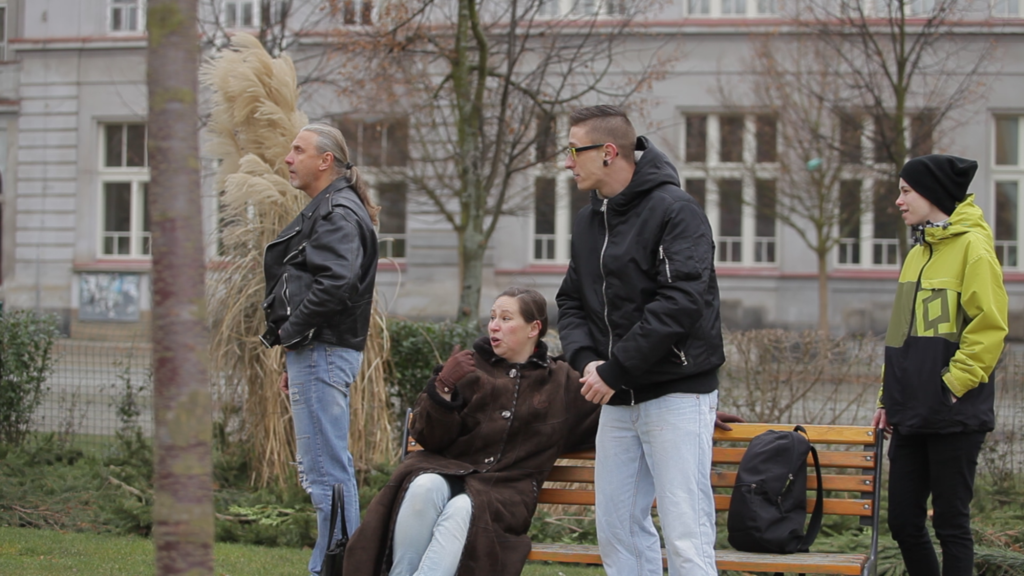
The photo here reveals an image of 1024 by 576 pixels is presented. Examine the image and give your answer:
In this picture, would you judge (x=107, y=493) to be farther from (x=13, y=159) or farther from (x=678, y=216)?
(x=13, y=159)

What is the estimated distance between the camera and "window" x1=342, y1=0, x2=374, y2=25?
35.8 feet

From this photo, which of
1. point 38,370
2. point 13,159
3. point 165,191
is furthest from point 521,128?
point 13,159

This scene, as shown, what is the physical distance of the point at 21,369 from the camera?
25.5 feet

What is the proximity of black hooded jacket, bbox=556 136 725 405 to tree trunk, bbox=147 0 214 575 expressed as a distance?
1715 mm

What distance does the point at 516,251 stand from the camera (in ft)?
76.6

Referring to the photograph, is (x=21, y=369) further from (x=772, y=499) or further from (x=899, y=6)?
(x=899, y=6)

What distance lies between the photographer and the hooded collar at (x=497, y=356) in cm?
456

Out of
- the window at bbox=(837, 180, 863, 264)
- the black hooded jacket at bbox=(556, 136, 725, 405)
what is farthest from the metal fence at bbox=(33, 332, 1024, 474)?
the window at bbox=(837, 180, 863, 264)

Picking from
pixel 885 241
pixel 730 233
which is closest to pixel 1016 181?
pixel 885 241

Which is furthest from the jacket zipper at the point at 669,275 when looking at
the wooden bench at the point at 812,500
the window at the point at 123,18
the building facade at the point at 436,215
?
the window at the point at 123,18

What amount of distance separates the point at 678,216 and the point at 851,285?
791 inches

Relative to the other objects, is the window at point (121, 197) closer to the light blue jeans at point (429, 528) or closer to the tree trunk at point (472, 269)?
the tree trunk at point (472, 269)

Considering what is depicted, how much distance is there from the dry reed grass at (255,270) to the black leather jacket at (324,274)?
5.99 ft

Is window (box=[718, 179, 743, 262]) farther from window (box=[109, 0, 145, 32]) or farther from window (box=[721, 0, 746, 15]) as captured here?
window (box=[109, 0, 145, 32])
